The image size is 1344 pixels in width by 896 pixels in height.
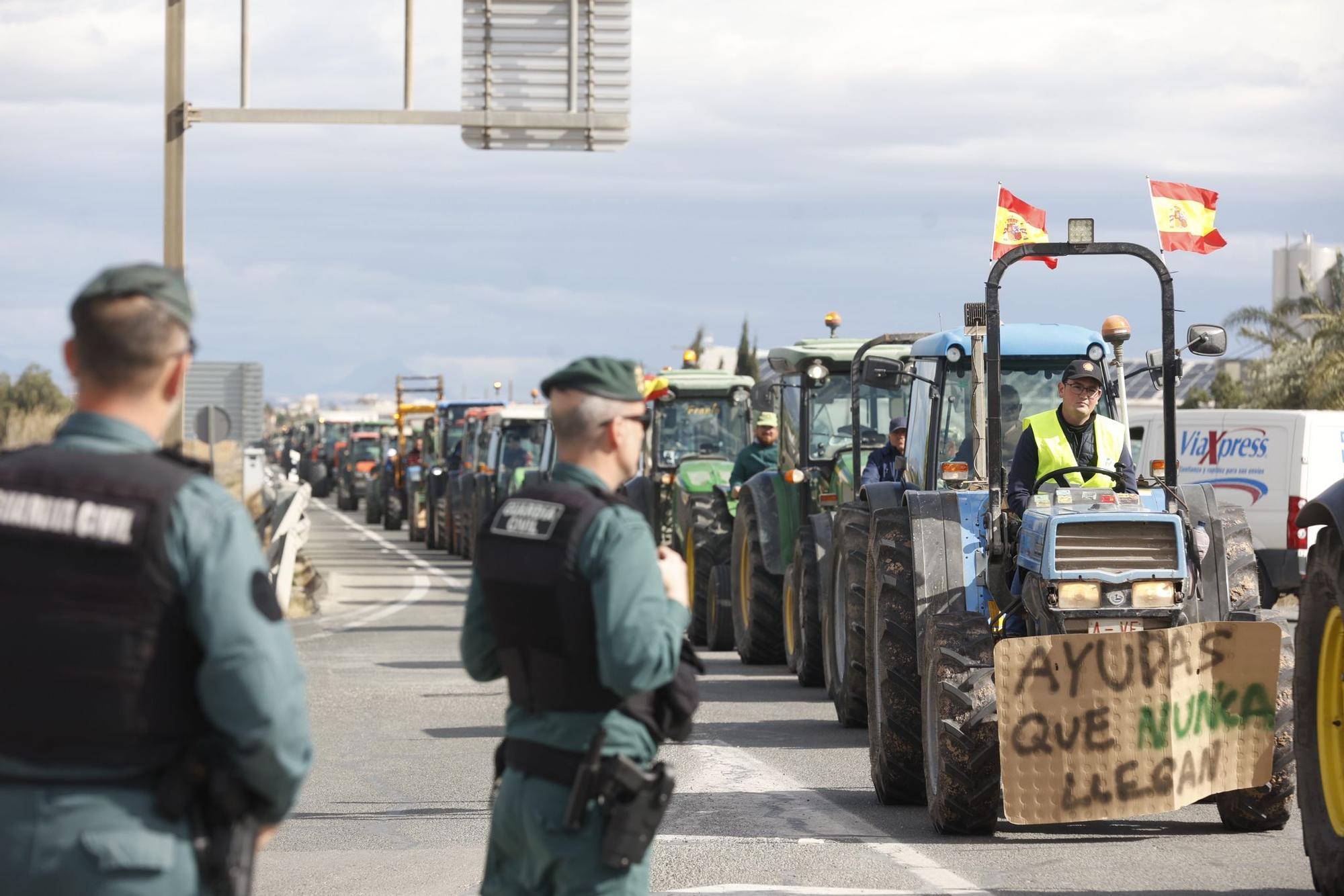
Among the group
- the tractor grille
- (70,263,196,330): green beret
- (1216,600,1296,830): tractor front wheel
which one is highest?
(70,263,196,330): green beret

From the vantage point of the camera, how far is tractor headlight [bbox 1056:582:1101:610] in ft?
28.5

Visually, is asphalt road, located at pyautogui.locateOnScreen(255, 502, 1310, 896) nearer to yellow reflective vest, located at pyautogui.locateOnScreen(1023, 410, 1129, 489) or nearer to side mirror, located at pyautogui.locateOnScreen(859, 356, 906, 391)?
yellow reflective vest, located at pyautogui.locateOnScreen(1023, 410, 1129, 489)

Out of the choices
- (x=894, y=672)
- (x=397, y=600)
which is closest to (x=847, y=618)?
(x=894, y=672)

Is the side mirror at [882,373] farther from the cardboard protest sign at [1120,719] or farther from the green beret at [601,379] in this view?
the green beret at [601,379]

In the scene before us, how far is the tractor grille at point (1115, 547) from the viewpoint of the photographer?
28.5 ft

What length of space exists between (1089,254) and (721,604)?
9934 mm

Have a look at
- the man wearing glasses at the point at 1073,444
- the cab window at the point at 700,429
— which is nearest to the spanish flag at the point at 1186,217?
the man wearing glasses at the point at 1073,444

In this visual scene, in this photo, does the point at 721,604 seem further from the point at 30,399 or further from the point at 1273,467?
the point at 30,399

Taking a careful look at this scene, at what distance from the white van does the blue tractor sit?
9.92m

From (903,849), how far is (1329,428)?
13.4m

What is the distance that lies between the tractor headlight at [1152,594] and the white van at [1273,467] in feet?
36.2

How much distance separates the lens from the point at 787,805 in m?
9.70

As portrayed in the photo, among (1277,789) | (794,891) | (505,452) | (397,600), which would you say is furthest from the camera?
(505,452)

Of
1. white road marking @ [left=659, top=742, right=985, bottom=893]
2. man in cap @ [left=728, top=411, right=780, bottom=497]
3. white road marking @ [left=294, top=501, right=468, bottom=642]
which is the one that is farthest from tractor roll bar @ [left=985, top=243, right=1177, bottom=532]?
white road marking @ [left=294, top=501, right=468, bottom=642]
